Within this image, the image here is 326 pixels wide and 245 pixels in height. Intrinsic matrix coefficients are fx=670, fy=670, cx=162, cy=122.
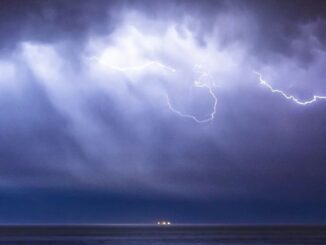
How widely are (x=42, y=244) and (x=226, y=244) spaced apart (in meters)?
20.6

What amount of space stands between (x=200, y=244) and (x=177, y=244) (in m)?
2.54

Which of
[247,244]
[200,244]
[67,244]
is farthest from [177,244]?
[67,244]

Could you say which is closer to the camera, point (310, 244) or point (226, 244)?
point (310, 244)

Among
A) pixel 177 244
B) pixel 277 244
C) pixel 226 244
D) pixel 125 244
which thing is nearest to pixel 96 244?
pixel 125 244

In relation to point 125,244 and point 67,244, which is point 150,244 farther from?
point 67,244

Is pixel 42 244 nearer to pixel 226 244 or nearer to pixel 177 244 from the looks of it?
pixel 177 244

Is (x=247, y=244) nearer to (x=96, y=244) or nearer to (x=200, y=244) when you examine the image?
(x=200, y=244)

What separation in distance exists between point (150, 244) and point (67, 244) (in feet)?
30.1

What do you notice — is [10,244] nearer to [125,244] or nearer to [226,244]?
[125,244]

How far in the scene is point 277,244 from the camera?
239 ft

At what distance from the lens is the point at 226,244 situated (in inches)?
2990

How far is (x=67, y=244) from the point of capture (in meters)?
73.9

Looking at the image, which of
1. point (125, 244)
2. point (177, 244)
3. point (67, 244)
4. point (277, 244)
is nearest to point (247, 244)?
point (277, 244)

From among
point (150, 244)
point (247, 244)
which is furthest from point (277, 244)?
point (150, 244)
